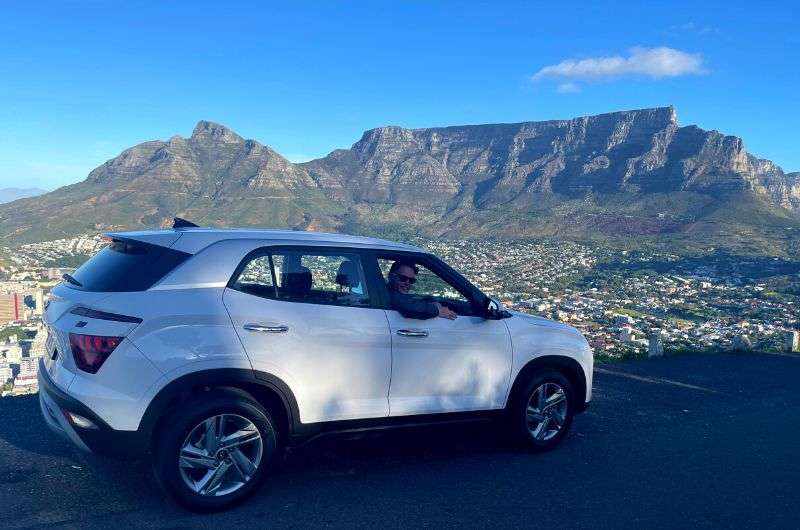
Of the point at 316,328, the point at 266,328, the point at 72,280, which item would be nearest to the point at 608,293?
the point at 316,328

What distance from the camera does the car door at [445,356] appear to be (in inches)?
185

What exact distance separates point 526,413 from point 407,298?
4.80 feet

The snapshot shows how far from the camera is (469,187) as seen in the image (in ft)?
274

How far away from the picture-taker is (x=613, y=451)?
5617mm

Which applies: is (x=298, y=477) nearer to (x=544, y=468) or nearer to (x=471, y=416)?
(x=471, y=416)

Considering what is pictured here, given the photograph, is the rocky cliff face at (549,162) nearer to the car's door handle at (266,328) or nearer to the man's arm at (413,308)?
the man's arm at (413,308)

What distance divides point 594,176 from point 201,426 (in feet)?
259

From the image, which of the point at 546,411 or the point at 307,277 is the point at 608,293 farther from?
the point at 307,277

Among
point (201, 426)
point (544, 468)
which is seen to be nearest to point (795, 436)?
point (544, 468)

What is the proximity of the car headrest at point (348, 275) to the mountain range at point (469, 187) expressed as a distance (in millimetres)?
37691

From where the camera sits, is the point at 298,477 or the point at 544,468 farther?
the point at 544,468

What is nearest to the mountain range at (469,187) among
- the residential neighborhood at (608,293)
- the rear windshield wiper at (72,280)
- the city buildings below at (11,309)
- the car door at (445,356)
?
the residential neighborhood at (608,293)

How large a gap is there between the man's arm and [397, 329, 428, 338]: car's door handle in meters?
0.10

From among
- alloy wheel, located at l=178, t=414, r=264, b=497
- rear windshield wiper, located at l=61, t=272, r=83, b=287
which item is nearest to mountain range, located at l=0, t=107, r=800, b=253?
rear windshield wiper, located at l=61, t=272, r=83, b=287
